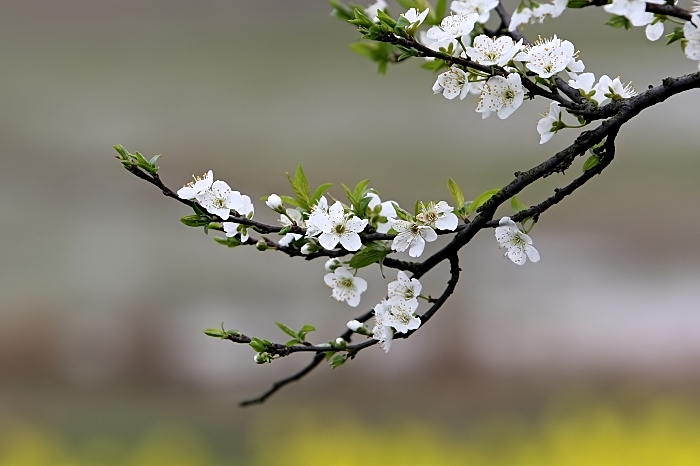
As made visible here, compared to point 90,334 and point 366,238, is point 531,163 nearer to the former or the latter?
point 90,334

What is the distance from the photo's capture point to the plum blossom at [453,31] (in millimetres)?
465

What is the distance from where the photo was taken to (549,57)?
18.0 inches

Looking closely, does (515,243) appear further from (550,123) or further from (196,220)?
(196,220)

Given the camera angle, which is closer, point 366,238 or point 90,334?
point 366,238

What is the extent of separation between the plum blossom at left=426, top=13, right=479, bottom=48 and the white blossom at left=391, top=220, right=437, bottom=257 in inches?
4.4

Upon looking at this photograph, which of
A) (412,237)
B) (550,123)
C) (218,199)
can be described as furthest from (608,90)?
(218,199)

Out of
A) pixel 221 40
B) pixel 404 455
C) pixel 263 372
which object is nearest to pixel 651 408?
pixel 404 455

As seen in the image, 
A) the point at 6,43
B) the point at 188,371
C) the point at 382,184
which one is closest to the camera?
the point at 188,371

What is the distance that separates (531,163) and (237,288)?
1.02 meters

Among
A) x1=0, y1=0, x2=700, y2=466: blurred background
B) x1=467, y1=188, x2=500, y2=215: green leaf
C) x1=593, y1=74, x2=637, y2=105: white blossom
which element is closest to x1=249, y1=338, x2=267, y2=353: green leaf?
x1=467, y1=188, x2=500, y2=215: green leaf

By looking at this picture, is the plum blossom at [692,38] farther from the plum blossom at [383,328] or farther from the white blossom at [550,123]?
the plum blossom at [383,328]

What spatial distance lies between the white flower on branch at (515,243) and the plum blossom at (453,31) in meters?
0.12

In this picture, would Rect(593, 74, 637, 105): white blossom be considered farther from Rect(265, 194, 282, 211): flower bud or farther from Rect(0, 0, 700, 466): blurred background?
Rect(0, 0, 700, 466): blurred background

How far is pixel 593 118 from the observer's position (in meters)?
0.47
